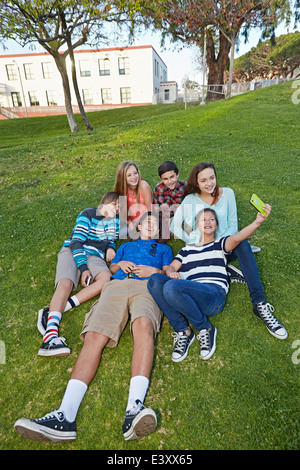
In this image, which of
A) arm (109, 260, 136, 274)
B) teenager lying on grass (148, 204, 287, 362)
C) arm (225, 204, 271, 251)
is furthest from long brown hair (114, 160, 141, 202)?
arm (225, 204, 271, 251)

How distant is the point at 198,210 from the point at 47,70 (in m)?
48.0

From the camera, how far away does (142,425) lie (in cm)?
224

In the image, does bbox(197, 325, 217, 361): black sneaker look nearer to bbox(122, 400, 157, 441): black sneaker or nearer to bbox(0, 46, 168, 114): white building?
bbox(122, 400, 157, 441): black sneaker

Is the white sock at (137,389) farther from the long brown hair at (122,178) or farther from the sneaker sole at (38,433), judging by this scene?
the long brown hair at (122,178)

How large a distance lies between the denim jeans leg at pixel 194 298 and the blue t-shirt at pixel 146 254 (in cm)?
71

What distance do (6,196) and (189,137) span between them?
6.88 meters

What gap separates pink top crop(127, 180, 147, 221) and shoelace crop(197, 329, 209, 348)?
90.6 inches

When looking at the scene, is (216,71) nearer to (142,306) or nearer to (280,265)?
(280,265)

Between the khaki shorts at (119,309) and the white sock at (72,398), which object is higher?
the khaki shorts at (119,309)

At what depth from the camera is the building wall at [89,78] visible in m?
39.8

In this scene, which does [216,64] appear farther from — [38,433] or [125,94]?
[38,433]

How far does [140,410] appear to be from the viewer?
2383mm

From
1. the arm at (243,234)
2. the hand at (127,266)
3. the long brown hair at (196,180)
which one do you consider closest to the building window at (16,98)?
the long brown hair at (196,180)
